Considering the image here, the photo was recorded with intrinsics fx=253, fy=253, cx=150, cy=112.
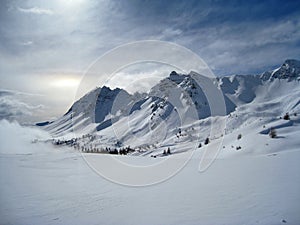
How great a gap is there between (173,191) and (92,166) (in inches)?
179

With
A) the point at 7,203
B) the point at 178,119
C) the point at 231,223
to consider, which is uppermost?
the point at 178,119

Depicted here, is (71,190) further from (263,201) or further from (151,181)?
(263,201)

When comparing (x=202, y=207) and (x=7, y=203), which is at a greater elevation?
(x=7, y=203)

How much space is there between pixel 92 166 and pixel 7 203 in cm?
480

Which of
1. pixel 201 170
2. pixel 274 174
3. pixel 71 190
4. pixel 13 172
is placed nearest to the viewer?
pixel 71 190

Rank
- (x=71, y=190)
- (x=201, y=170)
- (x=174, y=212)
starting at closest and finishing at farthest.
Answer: (x=174, y=212) → (x=71, y=190) → (x=201, y=170)

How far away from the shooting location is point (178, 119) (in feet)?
561

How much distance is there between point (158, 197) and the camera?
6.31 meters

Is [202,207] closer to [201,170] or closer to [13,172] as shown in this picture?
[201,170]

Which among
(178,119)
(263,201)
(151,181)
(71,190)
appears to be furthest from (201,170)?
(178,119)

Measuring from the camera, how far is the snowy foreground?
4.88 m

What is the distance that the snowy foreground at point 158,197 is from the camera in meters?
4.88

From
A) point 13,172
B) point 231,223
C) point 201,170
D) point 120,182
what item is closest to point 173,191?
point 120,182

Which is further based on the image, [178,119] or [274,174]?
[178,119]
